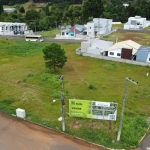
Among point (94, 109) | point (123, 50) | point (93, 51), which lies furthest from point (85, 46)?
point (94, 109)

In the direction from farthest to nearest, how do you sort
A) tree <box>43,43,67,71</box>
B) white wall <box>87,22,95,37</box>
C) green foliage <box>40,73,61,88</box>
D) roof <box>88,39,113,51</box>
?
white wall <box>87,22,95,37</box>
roof <box>88,39,113,51</box>
tree <box>43,43,67,71</box>
green foliage <box>40,73,61,88</box>

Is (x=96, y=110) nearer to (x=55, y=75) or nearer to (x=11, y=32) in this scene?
(x=55, y=75)

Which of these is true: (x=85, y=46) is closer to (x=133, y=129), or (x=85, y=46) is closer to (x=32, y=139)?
(x=133, y=129)

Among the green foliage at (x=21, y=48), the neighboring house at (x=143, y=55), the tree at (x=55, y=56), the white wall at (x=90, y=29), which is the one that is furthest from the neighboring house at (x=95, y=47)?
the white wall at (x=90, y=29)

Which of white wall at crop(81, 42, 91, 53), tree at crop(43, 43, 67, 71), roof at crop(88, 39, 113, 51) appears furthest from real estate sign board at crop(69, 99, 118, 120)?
white wall at crop(81, 42, 91, 53)

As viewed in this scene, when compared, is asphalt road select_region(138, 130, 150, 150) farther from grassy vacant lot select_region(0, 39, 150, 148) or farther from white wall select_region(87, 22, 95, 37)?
white wall select_region(87, 22, 95, 37)

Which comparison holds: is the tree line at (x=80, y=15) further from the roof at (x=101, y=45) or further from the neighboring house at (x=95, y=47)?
the neighboring house at (x=95, y=47)

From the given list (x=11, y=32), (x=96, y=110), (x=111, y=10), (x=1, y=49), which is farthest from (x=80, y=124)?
(x=111, y=10)
